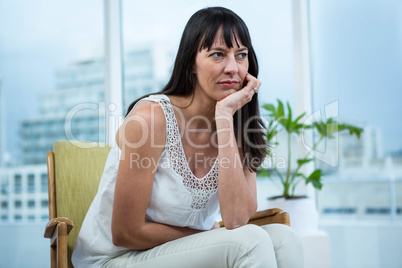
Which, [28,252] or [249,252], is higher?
[249,252]

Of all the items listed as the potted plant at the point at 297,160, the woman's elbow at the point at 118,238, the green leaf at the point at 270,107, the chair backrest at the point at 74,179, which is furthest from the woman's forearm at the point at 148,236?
the green leaf at the point at 270,107

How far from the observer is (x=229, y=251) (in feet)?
3.57

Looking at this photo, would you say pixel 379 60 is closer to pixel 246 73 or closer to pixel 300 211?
pixel 300 211

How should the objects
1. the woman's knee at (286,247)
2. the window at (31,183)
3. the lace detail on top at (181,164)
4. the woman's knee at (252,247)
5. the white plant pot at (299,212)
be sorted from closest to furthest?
the woman's knee at (252,247)
the woman's knee at (286,247)
the lace detail on top at (181,164)
the white plant pot at (299,212)
the window at (31,183)

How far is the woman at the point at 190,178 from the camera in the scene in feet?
3.75

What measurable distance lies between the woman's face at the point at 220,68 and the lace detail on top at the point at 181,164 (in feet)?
0.49

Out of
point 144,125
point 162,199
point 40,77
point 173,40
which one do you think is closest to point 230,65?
point 144,125

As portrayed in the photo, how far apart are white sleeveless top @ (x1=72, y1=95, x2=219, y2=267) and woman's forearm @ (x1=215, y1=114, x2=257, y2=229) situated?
10 cm

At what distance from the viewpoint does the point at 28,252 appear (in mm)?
2686

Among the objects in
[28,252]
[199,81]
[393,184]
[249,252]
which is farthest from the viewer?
[28,252]

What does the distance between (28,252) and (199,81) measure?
1.99m

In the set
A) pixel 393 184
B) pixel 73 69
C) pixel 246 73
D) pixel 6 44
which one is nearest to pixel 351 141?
pixel 393 184

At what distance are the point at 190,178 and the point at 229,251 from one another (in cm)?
31

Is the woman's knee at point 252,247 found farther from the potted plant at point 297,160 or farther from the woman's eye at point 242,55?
the potted plant at point 297,160
